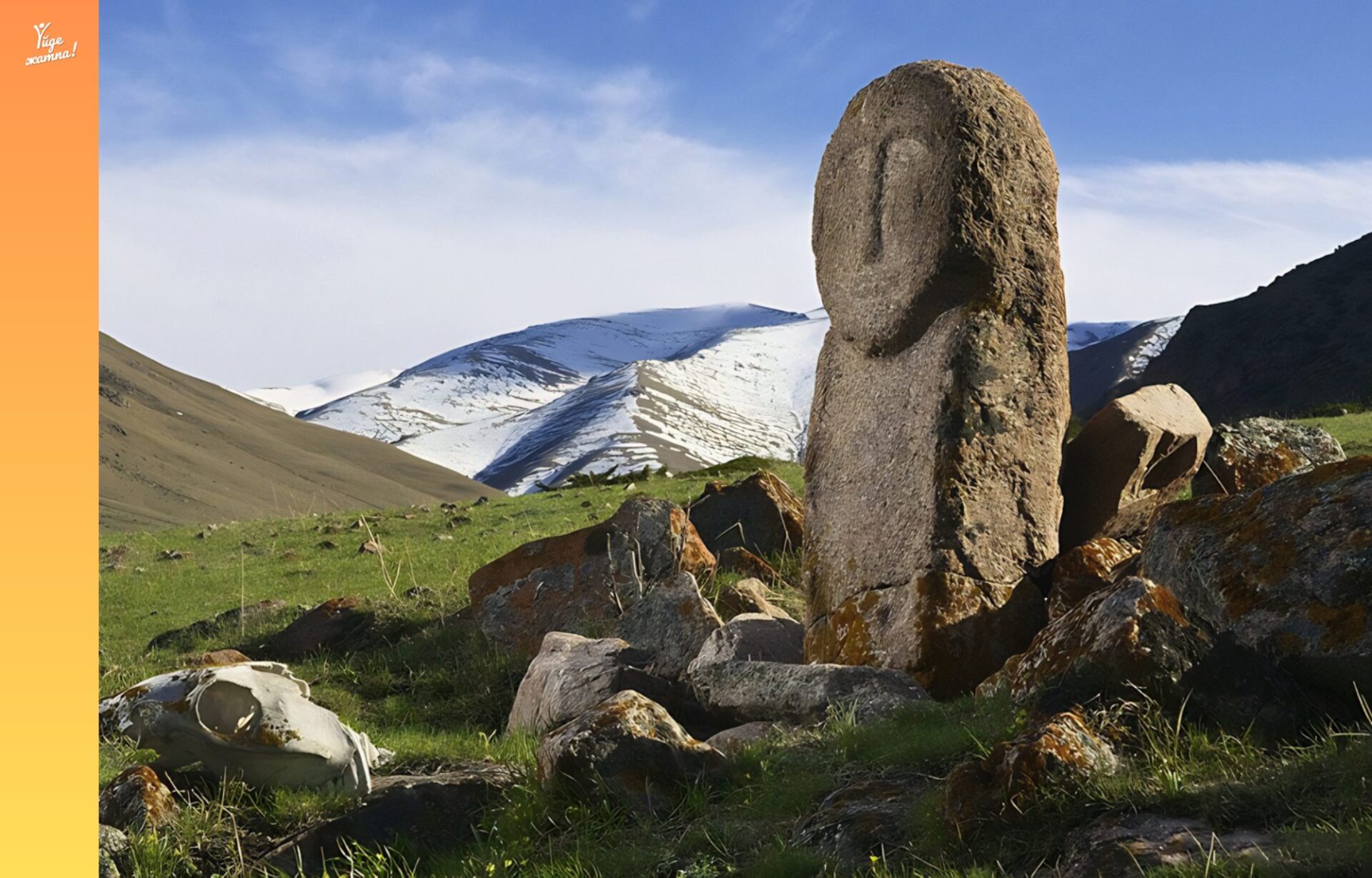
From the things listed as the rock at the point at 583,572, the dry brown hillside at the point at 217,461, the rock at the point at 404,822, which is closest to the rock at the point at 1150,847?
the rock at the point at 404,822

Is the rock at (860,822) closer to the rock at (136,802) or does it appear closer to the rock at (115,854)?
the rock at (115,854)

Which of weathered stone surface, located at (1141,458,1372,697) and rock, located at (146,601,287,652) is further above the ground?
weathered stone surface, located at (1141,458,1372,697)

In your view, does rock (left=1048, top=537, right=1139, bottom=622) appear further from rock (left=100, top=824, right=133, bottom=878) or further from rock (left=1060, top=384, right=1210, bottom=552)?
rock (left=100, top=824, right=133, bottom=878)

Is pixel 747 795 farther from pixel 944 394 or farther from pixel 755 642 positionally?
pixel 944 394

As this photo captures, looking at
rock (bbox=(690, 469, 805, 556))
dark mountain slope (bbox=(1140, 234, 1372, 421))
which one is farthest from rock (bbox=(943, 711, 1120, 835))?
dark mountain slope (bbox=(1140, 234, 1372, 421))

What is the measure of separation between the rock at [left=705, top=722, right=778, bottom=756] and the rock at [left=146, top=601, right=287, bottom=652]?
28.9 feet

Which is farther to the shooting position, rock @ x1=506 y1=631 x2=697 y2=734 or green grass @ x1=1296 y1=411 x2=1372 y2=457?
green grass @ x1=1296 y1=411 x2=1372 y2=457

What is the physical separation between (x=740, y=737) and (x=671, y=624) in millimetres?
3284

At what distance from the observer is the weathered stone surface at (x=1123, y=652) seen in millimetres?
5746

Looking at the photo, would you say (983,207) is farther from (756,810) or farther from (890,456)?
(756,810)

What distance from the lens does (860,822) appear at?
5504 millimetres

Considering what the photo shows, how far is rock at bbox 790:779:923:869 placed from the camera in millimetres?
5285

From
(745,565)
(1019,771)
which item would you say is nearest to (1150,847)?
(1019,771)

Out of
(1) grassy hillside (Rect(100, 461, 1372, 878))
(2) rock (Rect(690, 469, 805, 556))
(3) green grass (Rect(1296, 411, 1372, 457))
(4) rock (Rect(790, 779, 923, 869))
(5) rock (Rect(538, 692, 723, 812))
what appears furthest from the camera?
(3) green grass (Rect(1296, 411, 1372, 457))
